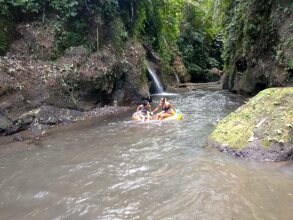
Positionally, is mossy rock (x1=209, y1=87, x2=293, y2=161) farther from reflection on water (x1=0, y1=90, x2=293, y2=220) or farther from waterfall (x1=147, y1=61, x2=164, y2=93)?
waterfall (x1=147, y1=61, x2=164, y2=93)

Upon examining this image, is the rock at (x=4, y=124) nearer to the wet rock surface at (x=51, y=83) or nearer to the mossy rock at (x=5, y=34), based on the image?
the wet rock surface at (x=51, y=83)

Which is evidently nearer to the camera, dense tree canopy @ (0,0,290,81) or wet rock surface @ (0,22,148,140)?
wet rock surface @ (0,22,148,140)

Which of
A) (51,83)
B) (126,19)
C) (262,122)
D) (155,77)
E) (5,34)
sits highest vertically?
(126,19)

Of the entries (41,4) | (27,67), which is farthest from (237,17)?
(27,67)

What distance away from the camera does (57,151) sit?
28.5 ft

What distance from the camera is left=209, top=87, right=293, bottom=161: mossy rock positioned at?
23.1 feet

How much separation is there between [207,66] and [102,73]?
2294cm

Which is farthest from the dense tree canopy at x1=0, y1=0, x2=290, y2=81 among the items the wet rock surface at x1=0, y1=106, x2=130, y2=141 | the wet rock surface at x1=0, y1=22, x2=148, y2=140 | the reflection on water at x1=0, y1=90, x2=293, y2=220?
the reflection on water at x1=0, y1=90, x2=293, y2=220

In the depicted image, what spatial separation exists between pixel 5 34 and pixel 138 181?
9.33m

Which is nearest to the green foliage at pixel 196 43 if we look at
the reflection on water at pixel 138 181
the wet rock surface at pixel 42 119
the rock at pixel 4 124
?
the wet rock surface at pixel 42 119

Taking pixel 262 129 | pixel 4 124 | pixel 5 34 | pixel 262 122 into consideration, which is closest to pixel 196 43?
pixel 5 34

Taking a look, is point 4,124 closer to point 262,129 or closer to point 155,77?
point 262,129

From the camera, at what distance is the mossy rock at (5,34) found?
1241 centimetres

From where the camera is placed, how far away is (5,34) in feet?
41.5
